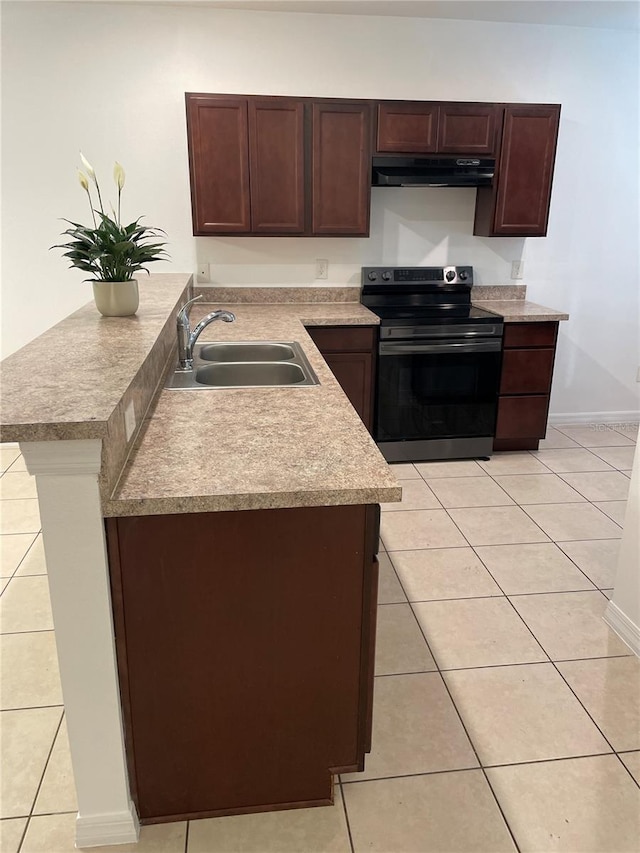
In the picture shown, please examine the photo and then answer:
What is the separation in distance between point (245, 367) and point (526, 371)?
6.72 feet

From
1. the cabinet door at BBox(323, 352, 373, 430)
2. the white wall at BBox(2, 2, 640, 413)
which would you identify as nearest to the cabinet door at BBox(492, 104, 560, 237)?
the white wall at BBox(2, 2, 640, 413)

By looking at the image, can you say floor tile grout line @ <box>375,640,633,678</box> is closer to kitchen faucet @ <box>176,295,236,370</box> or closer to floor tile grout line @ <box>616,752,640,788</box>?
floor tile grout line @ <box>616,752,640,788</box>

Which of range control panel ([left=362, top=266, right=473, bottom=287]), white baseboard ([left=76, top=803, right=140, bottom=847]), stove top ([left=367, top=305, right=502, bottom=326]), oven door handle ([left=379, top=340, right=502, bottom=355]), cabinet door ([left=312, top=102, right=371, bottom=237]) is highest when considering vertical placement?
cabinet door ([left=312, top=102, right=371, bottom=237])

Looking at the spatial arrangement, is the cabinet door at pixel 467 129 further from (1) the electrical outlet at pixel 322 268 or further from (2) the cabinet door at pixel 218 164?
(2) the cabinet door at pixel 218 164

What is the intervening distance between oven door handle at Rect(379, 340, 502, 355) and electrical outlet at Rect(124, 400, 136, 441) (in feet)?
7.47

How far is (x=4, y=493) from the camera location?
11.3 feet

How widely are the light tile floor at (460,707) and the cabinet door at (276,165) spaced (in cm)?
177

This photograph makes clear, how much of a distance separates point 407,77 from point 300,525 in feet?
11.0

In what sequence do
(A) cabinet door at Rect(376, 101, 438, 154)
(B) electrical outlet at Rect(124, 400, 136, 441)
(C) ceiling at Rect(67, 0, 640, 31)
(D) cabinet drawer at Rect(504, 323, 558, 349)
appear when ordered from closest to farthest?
(B) electrical outlet at Rect(124, 400, 136, 441) < (C) ceiling at Rect(67, 0, 640, 31) < (A) cabinet door at Rect(376, 101, 438, 154) < (D) cabinet drawer at Rect(504, 323, 558, 349)

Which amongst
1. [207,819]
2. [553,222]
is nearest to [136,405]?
[207,819]

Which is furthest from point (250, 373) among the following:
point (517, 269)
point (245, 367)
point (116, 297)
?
point (517, 269)

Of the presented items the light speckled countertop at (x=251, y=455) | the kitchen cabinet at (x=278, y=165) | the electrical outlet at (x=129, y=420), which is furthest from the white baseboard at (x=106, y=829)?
the kitchen cabinet at (x=278, y=165)

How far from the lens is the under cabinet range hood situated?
12.0ft

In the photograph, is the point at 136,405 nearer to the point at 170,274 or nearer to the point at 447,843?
the point at 447,843
